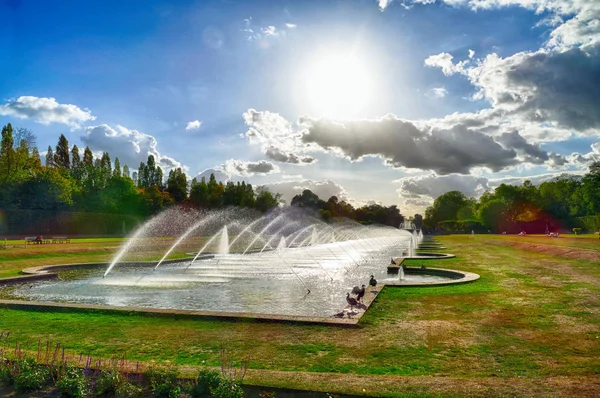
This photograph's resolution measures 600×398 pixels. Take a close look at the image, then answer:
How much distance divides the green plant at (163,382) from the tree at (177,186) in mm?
97922

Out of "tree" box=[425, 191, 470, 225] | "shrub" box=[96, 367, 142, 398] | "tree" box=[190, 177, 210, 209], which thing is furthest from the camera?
"tree" box=[425, 191, 470, 225]

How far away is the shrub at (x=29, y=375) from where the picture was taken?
6.18m

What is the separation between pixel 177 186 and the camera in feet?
338

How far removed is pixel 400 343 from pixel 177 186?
9986 cm

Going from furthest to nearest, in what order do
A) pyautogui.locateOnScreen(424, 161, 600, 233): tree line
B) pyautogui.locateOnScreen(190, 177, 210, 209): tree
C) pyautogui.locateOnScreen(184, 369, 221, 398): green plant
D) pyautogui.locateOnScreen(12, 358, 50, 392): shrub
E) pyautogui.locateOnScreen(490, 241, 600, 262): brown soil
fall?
pyautogui.locateOnScreen(190, 177, 210, 209): tree < pyautogui.locateOnScreen(424, 161, 600, 233): tree line < pyautogui.locateOnScreen(490, 241, 600, 262): brown soil < pyautogui.locateOnScreen(12, 358, 50, 392): shrub < pyautogui.locateOnScreen(184, 369, 221, 398): green plant

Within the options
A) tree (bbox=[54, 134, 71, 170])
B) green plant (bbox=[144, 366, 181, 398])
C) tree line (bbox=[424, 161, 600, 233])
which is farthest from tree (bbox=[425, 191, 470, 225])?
green plant (bbox=[144, 366, 181, 398])

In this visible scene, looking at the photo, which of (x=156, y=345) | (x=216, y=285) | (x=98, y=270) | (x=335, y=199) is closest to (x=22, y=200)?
(x=98, y=270)

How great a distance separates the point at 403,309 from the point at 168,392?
753 cm

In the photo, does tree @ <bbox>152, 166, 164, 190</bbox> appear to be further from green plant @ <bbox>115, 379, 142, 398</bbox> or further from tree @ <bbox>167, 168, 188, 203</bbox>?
green plant @ <bbox>115, 379, 142, 398</bbox>

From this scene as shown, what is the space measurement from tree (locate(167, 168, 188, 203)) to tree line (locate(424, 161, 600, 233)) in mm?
77485

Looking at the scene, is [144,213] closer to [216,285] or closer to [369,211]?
[216,285]

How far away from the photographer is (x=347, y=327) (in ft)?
31.3

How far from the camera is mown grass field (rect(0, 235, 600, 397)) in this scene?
6223mm

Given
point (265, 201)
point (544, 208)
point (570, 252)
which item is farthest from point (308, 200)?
point (570, 252)
